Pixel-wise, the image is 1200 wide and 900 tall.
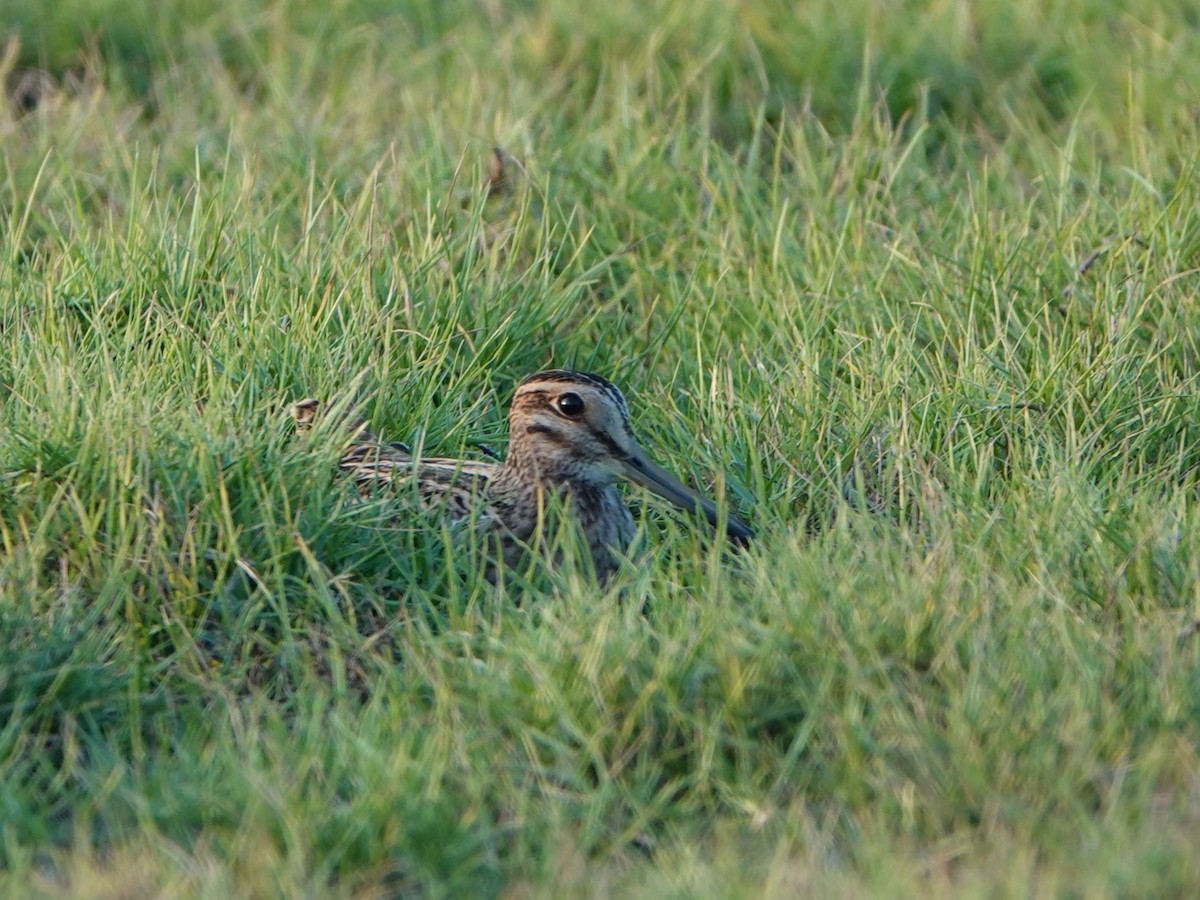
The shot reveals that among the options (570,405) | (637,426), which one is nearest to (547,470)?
(570,405)

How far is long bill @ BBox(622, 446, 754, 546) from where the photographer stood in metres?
4.22

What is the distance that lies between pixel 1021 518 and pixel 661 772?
45.4 inches

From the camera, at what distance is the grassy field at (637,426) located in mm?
3131

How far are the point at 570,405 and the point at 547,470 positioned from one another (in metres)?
0.18

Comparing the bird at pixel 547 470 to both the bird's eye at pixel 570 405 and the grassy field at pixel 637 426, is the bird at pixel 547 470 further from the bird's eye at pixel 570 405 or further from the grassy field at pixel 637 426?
the grassy field at pixel 637 426

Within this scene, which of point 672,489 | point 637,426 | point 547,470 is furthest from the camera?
point 637,426

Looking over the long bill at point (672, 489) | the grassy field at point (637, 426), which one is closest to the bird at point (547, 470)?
the long bill at point (672, 489)

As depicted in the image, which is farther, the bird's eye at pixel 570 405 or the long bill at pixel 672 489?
the bird's eye at pixel 570 405

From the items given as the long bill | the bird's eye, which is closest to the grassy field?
the long bill

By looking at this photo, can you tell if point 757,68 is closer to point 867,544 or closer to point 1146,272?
point 1146,272

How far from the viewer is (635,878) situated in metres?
3.02

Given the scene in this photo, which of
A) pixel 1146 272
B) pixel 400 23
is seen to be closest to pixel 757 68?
pixel 400 23

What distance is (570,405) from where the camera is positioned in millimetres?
4449

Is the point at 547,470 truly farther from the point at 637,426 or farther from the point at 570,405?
the point at 637,426
